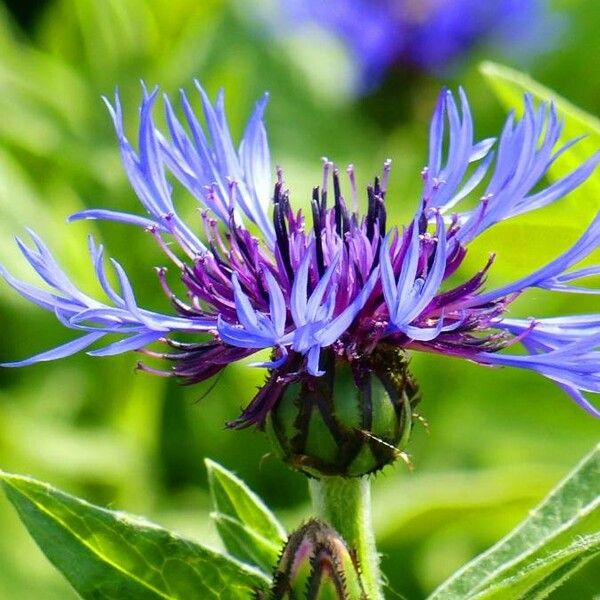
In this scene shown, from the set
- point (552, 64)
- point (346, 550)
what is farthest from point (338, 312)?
point (552, 64)

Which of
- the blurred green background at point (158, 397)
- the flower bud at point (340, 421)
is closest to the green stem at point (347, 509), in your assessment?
the flower bud at point (340, 421)

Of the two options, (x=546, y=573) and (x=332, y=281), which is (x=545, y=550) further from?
(x=332, y=281)

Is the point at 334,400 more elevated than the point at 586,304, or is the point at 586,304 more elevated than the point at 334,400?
the point at 586,304

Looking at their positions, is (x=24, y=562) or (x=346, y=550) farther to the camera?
(x=24, y=562)

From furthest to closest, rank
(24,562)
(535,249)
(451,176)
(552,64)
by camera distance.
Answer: (552,64) < (24,562) < (535,249) < (451,176)

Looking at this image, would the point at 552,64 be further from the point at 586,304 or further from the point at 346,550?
the point at 346,550

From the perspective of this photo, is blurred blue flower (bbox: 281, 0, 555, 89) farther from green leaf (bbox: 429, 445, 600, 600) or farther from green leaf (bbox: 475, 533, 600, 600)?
green leaf (bbox: 475, 533, 600, 600)
